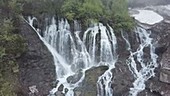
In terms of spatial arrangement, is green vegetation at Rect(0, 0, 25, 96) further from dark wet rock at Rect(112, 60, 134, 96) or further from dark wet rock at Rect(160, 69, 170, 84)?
dark wet rock at Rect(160, 69, 170, 84)

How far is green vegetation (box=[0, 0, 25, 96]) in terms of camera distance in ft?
57.3

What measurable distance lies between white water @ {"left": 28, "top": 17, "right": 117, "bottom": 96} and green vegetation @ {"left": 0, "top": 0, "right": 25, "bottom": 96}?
1343mm

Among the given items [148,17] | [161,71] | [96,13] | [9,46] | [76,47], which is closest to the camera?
[9,46]

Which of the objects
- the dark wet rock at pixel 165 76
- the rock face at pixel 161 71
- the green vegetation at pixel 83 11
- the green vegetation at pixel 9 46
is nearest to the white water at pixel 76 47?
the green vegetation at pixel 83 11

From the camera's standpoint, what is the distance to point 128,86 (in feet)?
64.4

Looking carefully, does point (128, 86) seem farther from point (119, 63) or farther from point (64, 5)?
point (64, 5)

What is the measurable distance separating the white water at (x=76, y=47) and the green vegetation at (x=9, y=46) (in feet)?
4.41

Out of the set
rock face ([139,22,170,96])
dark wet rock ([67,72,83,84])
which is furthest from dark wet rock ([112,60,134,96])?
dark wet rock ([67,72,83,84])

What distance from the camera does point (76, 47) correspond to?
69.6 ft

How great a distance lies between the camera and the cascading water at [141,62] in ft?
65.9

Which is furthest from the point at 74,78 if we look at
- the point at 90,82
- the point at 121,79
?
the point at 121,79

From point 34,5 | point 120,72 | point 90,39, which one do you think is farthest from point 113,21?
point 34,5

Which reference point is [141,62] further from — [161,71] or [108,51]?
[108,51]

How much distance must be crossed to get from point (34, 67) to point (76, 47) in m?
3.29
